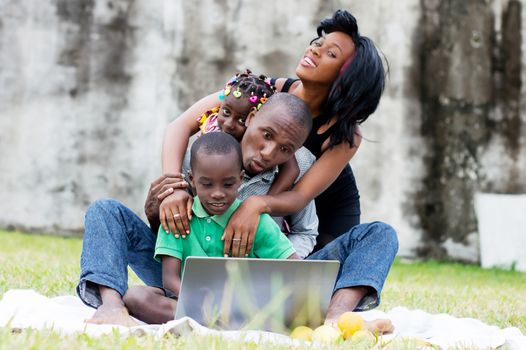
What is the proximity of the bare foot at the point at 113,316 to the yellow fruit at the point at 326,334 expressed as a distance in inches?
25.0

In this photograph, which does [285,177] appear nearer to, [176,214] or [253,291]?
[176,214]

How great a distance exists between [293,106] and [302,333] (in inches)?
37.0

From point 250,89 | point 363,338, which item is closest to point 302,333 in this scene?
point 363,338

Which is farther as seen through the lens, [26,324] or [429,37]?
[429,37]

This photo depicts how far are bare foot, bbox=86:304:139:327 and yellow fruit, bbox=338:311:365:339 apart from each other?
734 mm

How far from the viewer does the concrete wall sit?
9227 millimetres

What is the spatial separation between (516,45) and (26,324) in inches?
322

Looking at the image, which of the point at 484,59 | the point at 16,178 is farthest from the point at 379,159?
the point at 16,178

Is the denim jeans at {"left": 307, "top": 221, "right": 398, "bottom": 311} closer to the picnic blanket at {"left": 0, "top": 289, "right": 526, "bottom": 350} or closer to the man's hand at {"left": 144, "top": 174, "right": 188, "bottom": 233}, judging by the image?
the picnic blanket at {"left": 0, "top": 289, "right": 526, "bottom": 350}

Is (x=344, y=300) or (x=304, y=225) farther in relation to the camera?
(x=304, y=225)

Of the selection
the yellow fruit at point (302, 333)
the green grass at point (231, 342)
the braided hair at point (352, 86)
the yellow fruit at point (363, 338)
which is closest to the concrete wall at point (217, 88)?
the green grass at point (231, 342)

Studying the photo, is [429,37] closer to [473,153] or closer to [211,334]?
[473,153]

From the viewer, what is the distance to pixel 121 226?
3352 mm

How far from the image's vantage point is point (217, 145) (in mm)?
3207
